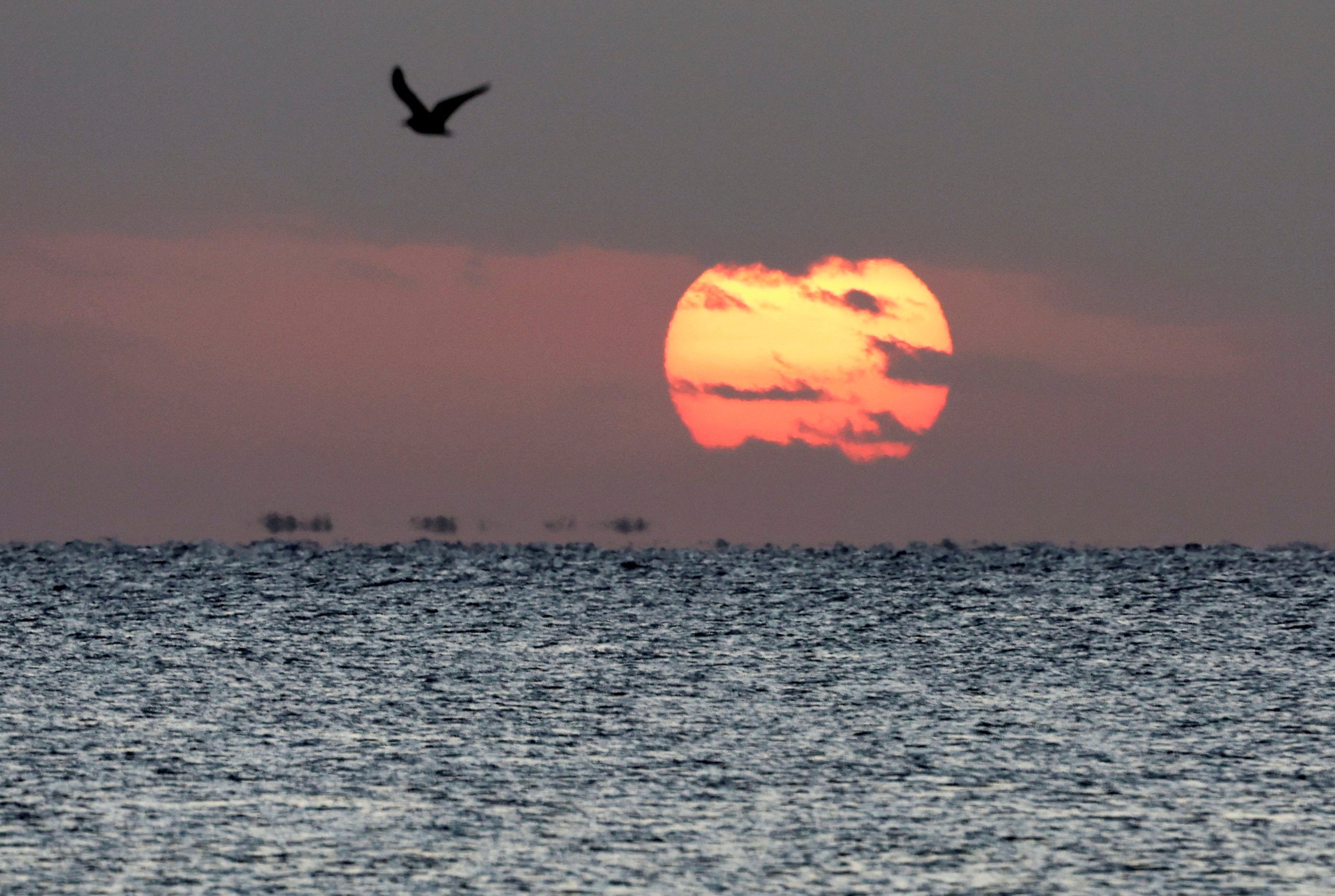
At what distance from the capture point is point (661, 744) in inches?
1303

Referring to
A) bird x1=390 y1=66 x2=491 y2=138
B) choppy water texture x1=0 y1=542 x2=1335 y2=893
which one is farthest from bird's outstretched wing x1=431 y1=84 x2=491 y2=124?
choppy water texture x1=0 y1=542 x2=1335 y2=893

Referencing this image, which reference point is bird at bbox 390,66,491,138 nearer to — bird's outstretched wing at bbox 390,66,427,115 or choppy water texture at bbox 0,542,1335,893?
bird's outstretched wing at bbox 390,66,427,115

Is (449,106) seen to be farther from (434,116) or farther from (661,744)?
(661,744)

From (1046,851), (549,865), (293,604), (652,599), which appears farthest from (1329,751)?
(293,604)

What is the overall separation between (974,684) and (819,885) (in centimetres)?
2197

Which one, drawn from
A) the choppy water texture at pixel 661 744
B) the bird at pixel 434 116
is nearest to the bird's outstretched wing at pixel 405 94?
the bird at pixel 434 116

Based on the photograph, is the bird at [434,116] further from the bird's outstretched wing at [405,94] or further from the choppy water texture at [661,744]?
the choppy water texture at [661,744]

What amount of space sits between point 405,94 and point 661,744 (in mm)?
15033

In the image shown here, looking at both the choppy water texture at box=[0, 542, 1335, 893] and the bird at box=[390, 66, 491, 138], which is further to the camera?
the bird at box=[390, 66, 491, 138]

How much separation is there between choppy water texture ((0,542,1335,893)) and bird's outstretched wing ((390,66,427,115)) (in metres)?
13.1

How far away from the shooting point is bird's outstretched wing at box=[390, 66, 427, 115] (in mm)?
34688

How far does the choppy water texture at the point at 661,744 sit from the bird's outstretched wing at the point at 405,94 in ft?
42.8

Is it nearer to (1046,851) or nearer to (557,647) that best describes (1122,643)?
(557,647)

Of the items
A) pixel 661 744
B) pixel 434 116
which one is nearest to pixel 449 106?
pixel 434 116
